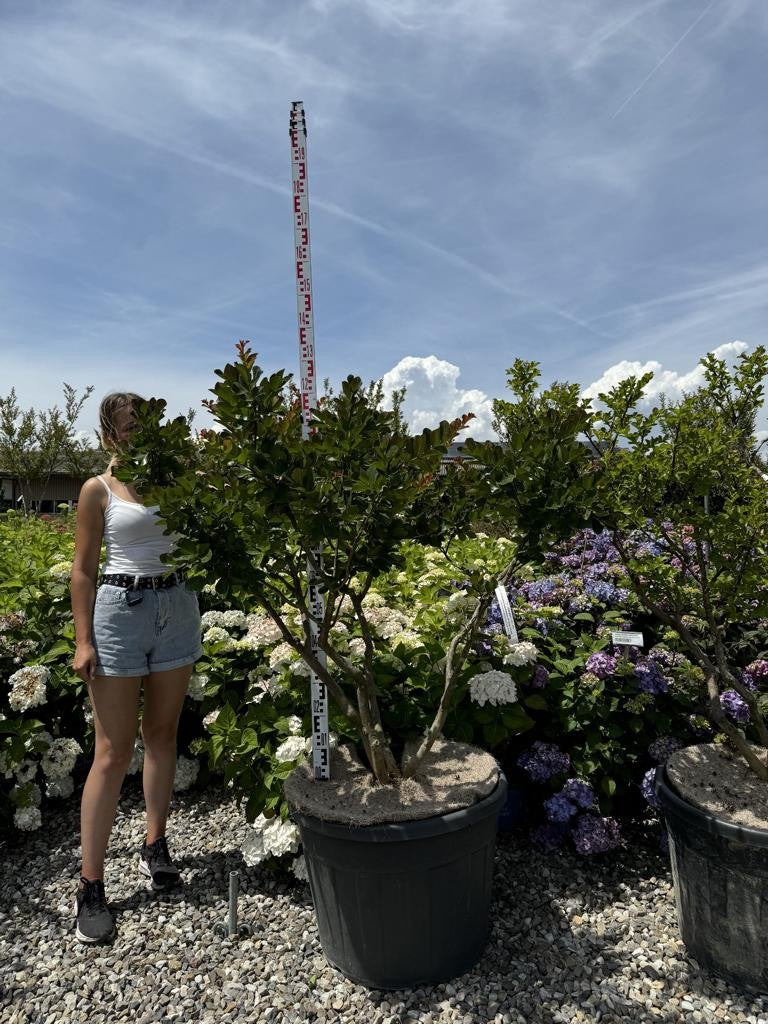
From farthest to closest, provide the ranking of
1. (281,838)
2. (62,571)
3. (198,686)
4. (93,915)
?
(62,571) < (198,686) < (281,838) < (93,915)

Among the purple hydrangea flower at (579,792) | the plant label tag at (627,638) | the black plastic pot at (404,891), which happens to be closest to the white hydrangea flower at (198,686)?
the black plastic pot at (404,891)

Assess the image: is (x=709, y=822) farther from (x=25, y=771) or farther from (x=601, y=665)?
(x=25, y=771)

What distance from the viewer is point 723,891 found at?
2158 millimetres

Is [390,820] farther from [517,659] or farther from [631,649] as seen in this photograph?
[631,649]

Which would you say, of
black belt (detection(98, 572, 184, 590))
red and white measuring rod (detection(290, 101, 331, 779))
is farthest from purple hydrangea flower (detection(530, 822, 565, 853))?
black belt (detection(98, 572, 184, 590))

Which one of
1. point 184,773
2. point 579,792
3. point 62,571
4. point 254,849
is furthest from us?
point 62,571

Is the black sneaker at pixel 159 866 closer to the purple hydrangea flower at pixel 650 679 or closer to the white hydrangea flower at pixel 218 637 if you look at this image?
the white hydrangea flower at pixel 218 637

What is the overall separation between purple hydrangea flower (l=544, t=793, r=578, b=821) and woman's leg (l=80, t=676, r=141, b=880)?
1.70m

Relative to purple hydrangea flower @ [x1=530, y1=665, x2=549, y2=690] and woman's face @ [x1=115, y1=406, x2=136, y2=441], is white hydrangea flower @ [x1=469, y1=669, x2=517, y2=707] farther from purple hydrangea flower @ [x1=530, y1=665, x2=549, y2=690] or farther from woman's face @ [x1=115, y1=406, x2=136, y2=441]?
woman's face @ [x1=115, y1=406, x2=136, y2=441]

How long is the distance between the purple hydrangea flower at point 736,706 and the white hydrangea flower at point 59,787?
9.80ft

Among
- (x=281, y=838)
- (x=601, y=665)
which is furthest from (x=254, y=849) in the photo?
(x=601, y=665)

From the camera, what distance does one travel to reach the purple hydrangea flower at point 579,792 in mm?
2801

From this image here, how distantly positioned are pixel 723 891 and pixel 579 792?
708mm

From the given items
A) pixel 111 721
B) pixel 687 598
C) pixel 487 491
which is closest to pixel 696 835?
pixel 687 598
